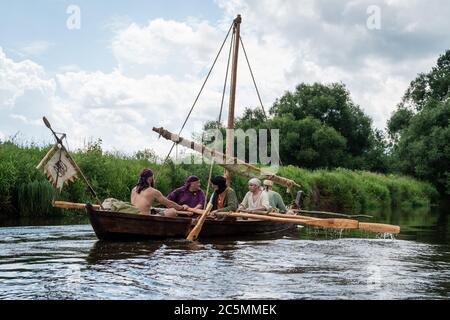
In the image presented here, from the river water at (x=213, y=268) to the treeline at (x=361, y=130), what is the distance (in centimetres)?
3079

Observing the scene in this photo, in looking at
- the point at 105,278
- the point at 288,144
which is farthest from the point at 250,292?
the point at 288,144

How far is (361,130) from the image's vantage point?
2026 inches

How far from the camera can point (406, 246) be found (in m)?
12.0

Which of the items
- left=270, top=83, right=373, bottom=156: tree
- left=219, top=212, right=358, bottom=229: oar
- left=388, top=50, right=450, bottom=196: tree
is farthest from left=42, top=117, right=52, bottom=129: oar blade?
left=270, top=83, right=373, bottom=156: tree

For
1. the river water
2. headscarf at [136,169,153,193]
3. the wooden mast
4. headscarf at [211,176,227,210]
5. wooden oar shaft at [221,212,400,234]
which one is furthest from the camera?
the wooden mast

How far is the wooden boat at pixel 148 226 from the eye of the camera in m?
10.3

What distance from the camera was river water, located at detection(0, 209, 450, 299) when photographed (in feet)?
21.4

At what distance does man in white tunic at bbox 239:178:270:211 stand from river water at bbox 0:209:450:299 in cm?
134

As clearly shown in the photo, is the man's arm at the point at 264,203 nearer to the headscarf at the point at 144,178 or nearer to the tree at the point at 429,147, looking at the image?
the headscarf at the point at 144,178

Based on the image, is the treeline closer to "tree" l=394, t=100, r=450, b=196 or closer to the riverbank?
"tree" l=394, t=100, r=450, b=196

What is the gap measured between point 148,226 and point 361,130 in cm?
4296

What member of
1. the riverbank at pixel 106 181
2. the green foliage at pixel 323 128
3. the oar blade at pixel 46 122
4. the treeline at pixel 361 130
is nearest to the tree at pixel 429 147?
the treeline at pixel 361 130

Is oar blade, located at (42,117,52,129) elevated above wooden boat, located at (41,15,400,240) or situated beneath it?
elevated above

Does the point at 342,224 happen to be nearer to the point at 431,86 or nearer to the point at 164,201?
the point at 164,201
